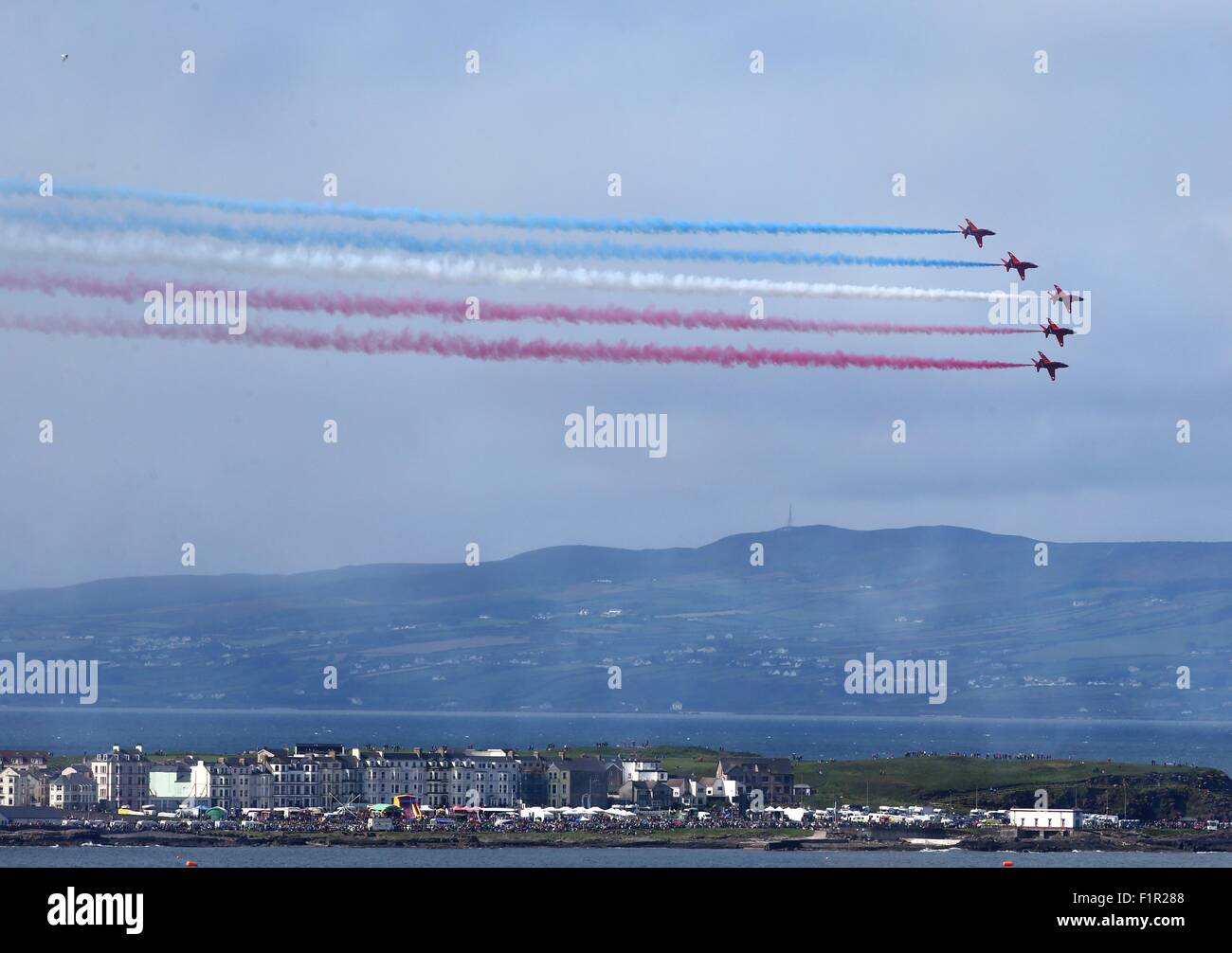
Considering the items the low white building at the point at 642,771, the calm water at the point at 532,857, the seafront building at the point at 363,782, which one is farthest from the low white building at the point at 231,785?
the low white building at the point at 642,771

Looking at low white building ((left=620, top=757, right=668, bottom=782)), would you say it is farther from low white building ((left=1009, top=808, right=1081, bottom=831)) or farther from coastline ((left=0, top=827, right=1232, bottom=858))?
low white building ((left=1009, top=808, right=1081, bottom=831))

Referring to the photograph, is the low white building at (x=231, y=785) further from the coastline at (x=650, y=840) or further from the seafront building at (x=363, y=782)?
the coastline at (x=650, y=840)

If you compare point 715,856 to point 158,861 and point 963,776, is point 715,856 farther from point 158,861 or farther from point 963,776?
point 963,776

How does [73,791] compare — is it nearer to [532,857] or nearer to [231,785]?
[231,785]
